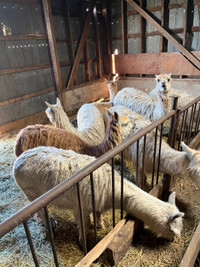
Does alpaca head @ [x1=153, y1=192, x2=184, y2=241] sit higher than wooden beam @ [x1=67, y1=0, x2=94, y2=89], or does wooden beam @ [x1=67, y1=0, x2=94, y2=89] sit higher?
wooden beam @ [x1=67, y1=0, x2=94, y2=89]

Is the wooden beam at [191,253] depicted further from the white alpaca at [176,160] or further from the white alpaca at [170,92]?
the white alpaca at [170,92]

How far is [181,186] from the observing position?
3180mm

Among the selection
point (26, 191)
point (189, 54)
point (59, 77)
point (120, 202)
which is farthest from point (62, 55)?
point (120, 202)

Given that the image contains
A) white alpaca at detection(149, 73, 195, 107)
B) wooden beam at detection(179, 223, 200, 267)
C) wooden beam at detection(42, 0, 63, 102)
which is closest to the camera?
wooden beam at detection(179, 223, 200, 267)

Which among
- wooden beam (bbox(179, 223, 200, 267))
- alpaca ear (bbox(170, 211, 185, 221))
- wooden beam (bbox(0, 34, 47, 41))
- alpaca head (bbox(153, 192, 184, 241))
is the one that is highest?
wooden beam (bbox(0, 34, 47, 41))

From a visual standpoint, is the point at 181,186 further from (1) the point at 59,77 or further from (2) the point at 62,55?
(2) the point at 62,55

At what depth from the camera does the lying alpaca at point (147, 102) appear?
420cm

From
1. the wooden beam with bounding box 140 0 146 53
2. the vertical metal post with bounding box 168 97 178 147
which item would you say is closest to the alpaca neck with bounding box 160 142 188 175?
the vertical metal post with bounding box 168 97 178 147

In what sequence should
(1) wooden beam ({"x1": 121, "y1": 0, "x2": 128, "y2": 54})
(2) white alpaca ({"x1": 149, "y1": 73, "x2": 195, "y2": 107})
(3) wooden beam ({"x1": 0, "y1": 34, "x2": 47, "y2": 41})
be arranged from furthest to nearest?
(1) wooden beam ({"x1": 121, "y1": 0, "x2": 128, "y2": 54}) < (3) wooden beam ({"x1": 0, "y1": 34, "x2": 47, "y2": 41}) < (2) white alpaca ({"x1": 149, "y1": 73, "x2": 195, "y2": 107})

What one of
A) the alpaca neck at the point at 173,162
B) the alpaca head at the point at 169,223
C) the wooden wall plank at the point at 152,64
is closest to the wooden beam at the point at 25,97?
the wooden wall plank at the point at 152,64

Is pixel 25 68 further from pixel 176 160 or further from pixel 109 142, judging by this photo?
pixel 176 160

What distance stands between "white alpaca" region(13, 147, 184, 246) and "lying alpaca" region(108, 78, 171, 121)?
2604mm

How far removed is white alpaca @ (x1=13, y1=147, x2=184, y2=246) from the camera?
75.5 inches

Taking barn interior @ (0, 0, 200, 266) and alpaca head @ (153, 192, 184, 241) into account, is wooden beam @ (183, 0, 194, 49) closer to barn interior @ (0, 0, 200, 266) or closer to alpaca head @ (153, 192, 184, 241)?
barn interior @ (0, 0, 200, 266)
